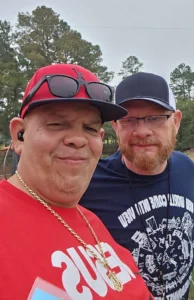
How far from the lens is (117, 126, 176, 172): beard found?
1.77 metres

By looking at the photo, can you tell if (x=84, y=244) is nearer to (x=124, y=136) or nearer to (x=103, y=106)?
(x=103, y=106)

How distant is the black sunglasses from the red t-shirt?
34cm

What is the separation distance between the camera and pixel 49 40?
2834 cm

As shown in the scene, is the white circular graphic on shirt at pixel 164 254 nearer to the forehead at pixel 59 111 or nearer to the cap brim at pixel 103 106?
the cap brim at pixel 103 106

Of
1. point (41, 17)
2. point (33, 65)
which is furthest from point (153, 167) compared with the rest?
point (41, 17)

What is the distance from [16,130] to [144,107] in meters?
0.86

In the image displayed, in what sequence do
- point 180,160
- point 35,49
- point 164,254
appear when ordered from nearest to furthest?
point 164,254 < point 180,160 < point 35,49

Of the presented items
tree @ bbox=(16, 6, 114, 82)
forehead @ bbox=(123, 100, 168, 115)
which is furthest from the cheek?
tree @ bbox=(16, 6, 114, 82)

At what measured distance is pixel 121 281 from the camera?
49.1 inches

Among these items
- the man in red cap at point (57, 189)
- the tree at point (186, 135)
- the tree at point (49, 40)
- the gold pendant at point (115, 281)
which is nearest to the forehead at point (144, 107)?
the man in red cap at point (57, 189)

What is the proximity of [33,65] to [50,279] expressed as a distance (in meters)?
26.5

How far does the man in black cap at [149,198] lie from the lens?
176 centimetres

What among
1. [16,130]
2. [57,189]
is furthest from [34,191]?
[16,130]

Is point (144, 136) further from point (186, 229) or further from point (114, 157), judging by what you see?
point (186, 229)
